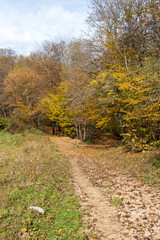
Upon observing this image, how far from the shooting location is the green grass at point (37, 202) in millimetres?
4434

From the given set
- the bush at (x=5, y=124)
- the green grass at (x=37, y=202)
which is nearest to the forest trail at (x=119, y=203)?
the green grass at (x=37, y=202)

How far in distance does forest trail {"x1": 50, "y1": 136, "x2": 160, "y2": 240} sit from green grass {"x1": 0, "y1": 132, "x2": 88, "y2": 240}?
1.59ft

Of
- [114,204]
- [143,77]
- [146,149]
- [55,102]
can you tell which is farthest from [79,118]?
[114,204]

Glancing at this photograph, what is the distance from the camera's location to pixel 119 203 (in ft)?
19.0

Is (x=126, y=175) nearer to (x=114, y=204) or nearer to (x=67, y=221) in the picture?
(x=114, y=204)

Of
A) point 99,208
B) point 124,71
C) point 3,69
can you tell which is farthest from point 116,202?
point 3,69

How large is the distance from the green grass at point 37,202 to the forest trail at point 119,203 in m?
0.48

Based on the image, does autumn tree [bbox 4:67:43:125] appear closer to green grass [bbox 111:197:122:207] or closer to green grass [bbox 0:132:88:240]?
green grass [bbox 0:132:88:240]

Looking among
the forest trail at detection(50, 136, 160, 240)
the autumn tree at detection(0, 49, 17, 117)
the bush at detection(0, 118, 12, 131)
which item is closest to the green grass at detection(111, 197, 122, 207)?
the forest trail at detection(50, 136, 160, 240)

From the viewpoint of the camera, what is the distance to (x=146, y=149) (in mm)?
11680

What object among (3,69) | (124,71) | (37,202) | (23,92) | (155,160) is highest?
(3,69)

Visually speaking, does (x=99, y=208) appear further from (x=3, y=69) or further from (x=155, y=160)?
(x=3, y=69)

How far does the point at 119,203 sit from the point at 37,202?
108 inches

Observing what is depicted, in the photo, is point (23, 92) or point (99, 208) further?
point (23, 92)
